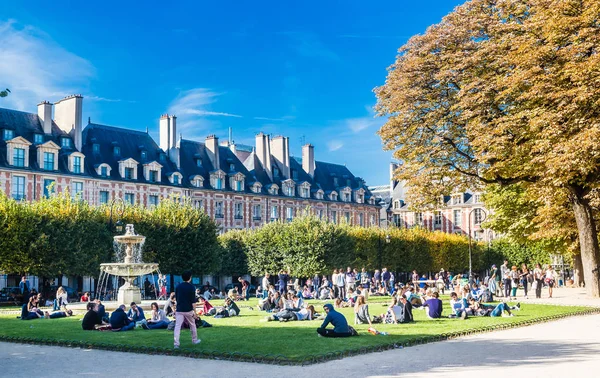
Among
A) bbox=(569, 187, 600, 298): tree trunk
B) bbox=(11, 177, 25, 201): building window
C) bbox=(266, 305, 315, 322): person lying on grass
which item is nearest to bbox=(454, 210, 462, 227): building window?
bbox=(11, 177, 25, 201): building window

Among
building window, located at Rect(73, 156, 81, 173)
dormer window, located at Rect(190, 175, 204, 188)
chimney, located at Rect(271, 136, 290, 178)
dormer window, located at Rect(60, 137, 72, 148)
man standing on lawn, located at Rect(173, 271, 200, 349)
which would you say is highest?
chimney, located at Rect(271, 136, 290, 178)

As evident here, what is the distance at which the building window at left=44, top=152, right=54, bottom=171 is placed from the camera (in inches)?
2044

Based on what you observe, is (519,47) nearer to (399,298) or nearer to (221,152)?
(399,298)

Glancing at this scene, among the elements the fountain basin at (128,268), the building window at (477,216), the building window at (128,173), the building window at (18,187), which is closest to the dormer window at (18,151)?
the building window at (18,187)

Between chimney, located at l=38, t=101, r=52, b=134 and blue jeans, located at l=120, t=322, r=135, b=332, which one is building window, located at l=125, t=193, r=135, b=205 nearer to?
chimney, located at l=38, t=101, r=52, b=134

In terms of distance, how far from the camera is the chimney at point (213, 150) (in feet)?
217

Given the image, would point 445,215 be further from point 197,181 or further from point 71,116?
point 71,116

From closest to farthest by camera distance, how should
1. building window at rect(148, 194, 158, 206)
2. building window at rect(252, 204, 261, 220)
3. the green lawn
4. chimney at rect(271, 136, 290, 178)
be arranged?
the green lawn → building window at rect(148, 194, 158, 206) → building window at rect(252, 204, 261, 220) → chimney at rect(271, 136, 290, 178)

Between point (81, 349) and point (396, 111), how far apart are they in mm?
20989

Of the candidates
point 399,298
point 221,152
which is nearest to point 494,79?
point 399,298

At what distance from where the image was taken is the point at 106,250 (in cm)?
4159

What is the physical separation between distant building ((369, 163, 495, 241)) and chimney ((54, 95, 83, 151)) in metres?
37.1

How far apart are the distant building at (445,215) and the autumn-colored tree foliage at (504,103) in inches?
1812

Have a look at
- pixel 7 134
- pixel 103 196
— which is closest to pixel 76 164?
pixel 103 196
